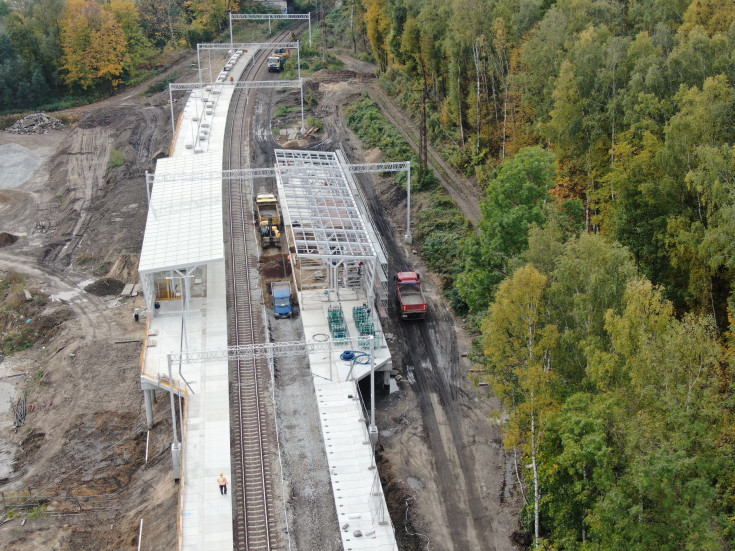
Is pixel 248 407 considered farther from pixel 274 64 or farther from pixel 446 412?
pixel 274 64

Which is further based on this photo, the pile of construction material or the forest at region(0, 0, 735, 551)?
the pile of construction material

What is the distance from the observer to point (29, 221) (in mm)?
74625

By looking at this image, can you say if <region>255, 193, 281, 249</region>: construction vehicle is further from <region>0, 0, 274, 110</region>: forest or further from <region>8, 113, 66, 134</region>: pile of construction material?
<region>0, 0, 274, 110</region>: forest

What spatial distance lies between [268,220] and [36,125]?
150 feet

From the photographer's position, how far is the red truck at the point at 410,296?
174ft

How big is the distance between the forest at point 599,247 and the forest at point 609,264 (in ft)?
0.31

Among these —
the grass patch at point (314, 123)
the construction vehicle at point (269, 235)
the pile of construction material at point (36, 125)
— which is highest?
the grass patch at point (314, 123)

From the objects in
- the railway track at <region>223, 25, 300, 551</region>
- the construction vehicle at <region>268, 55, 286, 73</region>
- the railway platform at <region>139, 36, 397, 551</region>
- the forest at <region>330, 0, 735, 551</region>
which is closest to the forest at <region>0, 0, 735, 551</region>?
the forest at <region>330, 0, 735, 551</region>

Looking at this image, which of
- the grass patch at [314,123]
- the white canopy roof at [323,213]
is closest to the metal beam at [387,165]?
the white canopy roof at [323,213]

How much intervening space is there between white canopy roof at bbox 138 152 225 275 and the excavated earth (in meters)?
6.39

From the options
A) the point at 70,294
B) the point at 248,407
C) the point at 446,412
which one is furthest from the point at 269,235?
the point at 446,412

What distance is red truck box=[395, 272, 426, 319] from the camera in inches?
2094

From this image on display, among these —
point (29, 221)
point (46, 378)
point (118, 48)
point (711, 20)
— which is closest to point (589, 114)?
point (711, 20)

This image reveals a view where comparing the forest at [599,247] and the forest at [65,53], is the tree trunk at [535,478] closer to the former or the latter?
the forest at [599,247]
